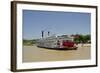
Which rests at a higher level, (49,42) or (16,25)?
(16,25)

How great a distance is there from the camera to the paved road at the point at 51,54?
6.53 ft

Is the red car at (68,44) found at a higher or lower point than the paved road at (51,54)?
higher

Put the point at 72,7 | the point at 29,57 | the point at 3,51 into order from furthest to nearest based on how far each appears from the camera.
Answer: the point at 72,7 → the point at 29,57 → the point at 3,51

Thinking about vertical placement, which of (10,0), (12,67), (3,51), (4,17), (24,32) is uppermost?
(10,0)

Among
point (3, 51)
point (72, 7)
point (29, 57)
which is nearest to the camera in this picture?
point (3, 51)

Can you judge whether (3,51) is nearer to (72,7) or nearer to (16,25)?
(16,25)

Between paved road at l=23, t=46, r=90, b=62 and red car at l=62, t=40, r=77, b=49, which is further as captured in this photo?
red car at l=62, t=40, r=77, b=49

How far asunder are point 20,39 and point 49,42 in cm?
30

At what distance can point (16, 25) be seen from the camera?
1.92m

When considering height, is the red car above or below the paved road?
above

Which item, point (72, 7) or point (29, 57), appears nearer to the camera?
point (29, 57)

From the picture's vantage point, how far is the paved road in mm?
1989

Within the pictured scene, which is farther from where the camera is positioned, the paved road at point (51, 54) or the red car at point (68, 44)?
the red car at point (68, 44)

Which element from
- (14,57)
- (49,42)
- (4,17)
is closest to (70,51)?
(49,42)
